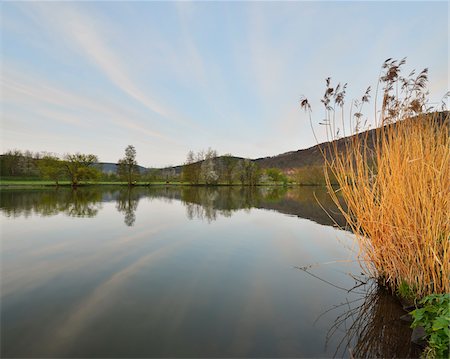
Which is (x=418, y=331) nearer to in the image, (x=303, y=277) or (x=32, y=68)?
(x=303, y=277)

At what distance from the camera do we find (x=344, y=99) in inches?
139

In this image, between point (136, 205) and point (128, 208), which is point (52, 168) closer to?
point (136, 205)

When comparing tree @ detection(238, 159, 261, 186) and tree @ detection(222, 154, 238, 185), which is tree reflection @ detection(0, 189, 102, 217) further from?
tree @ detection(238, 159, 261, 186)

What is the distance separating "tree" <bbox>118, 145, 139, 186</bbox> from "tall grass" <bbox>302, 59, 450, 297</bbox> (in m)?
51.0

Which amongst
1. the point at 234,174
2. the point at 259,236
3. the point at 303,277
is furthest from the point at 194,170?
the point at 303,277

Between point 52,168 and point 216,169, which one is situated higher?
point 216,169

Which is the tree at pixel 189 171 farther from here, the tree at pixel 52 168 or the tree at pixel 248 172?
the tree at pixel 52 168

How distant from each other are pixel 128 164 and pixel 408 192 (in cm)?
5214

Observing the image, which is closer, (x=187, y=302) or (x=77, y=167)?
(x=187, y=302)

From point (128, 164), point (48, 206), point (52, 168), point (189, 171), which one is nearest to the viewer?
point (48, 206)

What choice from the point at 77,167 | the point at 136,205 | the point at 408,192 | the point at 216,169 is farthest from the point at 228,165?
the point at 408,192

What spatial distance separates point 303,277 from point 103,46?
1221 cm

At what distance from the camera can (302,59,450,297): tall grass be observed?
2.75 metres

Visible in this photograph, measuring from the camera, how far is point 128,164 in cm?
4938
